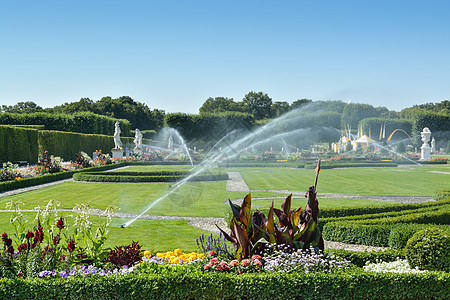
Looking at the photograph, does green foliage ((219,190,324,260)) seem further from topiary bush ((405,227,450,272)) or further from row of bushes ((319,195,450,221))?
row of bushes ((319,195,450,221))

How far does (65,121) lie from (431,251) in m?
58.3

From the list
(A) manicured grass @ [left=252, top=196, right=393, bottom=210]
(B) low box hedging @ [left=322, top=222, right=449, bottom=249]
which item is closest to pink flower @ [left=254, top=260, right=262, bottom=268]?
(B) low box hedging @ [left=322, top=222, right=449, bottom=249]

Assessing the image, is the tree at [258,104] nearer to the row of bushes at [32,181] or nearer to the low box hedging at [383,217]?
the row of bushes at [32,181]

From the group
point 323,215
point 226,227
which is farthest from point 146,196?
point 323,215

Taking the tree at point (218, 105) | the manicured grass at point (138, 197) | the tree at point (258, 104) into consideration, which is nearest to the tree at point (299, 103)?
the tree at point (258, 104)

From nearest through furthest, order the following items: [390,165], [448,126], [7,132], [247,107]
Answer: [7,132], [390,165], [448,126], [247,107]

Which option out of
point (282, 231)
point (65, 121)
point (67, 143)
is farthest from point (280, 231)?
point (65, 121)

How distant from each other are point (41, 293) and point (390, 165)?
3604 cm

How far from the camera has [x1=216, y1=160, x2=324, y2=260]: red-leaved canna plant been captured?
5402 millimetres

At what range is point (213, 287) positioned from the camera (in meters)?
4.64

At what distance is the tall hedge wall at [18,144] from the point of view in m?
29.5

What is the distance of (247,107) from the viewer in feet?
344

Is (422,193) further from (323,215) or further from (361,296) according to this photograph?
(361,296)

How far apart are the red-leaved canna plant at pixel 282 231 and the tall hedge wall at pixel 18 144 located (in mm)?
28599
